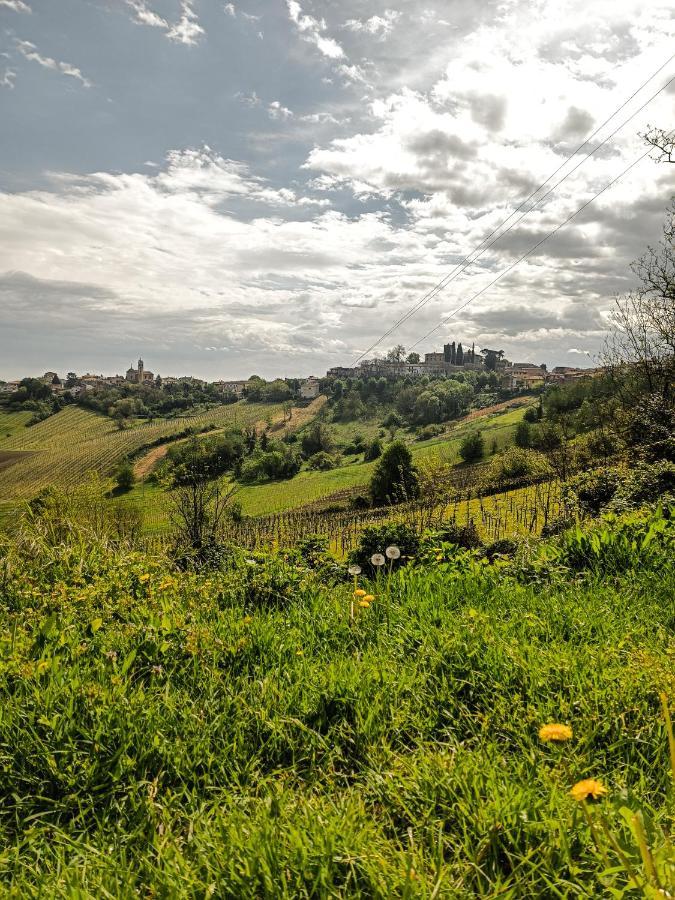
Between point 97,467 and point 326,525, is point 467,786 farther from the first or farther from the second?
point 97,467

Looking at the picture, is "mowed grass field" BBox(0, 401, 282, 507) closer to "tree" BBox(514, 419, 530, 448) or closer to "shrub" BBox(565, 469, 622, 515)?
"tree" BBox(514, 419, 530, 448)

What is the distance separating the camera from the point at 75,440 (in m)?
128

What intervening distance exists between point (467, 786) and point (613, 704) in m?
0.93

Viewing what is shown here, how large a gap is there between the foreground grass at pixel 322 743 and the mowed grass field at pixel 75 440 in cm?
9209

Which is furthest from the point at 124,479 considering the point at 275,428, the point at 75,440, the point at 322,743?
the point at 322,743

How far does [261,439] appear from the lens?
116m

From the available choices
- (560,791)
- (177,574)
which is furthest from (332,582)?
(560,791)

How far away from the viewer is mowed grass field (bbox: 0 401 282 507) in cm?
9875

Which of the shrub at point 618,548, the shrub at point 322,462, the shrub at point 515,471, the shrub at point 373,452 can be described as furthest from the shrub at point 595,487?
the shrub at point 373,452

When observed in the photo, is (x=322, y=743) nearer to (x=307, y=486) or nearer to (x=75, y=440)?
(x=307, y=486)

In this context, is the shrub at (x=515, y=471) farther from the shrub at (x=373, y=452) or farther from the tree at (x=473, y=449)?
the shrub at (x=373, y=452)

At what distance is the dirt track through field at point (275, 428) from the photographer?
9831 centimetres

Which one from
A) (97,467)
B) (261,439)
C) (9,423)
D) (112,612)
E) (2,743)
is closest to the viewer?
(2,743)

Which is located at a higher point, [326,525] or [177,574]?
[177,574]
